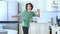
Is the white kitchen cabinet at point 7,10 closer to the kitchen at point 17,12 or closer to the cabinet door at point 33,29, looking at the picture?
the kitchen at point 17,12

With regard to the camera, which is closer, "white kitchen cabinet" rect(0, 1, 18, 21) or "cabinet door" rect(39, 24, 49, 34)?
"white kitchen cabinet" rect(0, 1, 18, 21)

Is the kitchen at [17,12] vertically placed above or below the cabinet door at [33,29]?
above

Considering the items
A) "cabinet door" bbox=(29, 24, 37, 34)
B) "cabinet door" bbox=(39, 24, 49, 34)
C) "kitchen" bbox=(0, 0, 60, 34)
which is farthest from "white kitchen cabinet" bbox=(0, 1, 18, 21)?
"cabinet door" bbox=(39, 24, 49, 34)

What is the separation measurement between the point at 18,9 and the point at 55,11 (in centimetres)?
158

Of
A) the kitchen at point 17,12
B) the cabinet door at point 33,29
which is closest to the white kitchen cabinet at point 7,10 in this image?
the kitchen at point 17,12

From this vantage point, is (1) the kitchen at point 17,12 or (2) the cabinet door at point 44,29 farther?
(2) the cabinet door at point 44,29

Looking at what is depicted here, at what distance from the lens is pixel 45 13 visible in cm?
665

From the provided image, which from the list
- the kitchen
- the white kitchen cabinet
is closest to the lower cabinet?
the kitchen

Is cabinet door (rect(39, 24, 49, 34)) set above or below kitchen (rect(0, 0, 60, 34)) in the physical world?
below

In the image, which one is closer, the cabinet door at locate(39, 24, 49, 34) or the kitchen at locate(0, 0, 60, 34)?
the kitchen at locate(0, 0, 60, 34)

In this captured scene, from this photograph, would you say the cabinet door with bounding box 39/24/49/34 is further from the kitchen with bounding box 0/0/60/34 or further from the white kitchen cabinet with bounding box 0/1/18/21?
the white kitchen cabinet with bounding box 0/1/18/21

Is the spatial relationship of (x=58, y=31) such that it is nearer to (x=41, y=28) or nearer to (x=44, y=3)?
(x=41, y=28)

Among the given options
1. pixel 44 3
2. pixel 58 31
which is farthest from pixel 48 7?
pixel 58 31

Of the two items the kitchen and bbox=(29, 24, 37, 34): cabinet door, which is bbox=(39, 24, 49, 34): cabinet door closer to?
the kitchen
